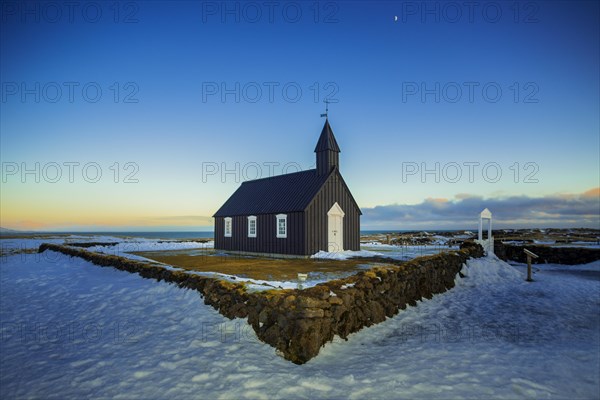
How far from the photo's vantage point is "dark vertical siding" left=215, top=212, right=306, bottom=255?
19.2 metres

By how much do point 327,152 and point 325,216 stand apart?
4240 millimetres

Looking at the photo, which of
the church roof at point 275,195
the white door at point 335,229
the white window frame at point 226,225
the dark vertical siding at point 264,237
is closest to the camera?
the dark vertical siding at point 264,237

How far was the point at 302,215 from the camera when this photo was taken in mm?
18984

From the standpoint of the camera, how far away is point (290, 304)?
6.92 m

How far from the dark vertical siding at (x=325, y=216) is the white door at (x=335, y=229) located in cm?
29

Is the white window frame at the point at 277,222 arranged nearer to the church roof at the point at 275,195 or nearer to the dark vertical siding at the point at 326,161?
the church roof at the point at 275,195

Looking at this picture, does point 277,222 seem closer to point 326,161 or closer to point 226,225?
point 326,161

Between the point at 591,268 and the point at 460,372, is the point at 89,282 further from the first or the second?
the point at 591,268

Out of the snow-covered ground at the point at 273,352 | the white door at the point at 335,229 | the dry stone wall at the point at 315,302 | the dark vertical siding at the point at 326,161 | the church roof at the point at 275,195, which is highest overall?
the dark vertical siding at the point at 326,161

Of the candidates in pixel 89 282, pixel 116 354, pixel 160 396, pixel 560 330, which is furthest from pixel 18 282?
pixel 560 330

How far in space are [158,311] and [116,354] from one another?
7.67 feet

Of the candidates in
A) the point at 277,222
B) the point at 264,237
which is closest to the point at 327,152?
the point at 277,222

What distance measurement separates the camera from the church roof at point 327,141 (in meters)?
21.4

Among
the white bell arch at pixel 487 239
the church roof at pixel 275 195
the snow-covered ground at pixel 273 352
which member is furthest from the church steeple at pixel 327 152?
the snow-covered ground at pixel 273 352
